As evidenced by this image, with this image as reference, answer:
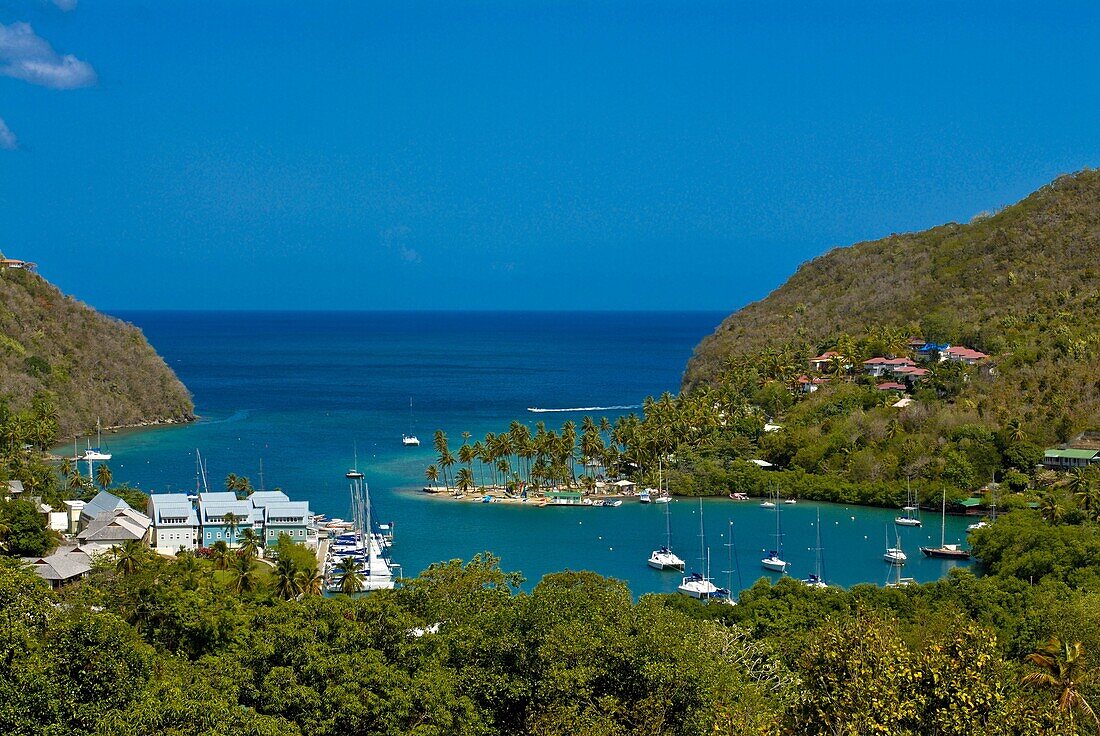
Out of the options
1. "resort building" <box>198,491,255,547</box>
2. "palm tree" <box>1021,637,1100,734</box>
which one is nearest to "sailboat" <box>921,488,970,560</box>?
"palm tree" <box>1021,637,1100,734</box>

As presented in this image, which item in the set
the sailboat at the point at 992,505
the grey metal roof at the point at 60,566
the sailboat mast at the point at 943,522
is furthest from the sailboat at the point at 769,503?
the grey metal roof at the point at 60,566

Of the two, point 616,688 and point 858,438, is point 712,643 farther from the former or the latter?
point 858,438

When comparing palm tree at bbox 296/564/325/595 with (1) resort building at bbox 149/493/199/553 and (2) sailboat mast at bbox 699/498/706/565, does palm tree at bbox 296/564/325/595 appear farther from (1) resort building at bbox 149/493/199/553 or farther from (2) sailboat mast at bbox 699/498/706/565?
(2) sailboat mast at bbox 699/498/706/565

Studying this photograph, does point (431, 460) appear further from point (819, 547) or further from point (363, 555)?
point (819, 547)

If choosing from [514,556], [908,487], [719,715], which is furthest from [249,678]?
[908,487]

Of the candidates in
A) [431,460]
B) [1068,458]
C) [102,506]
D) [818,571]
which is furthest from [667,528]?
[102,506]
